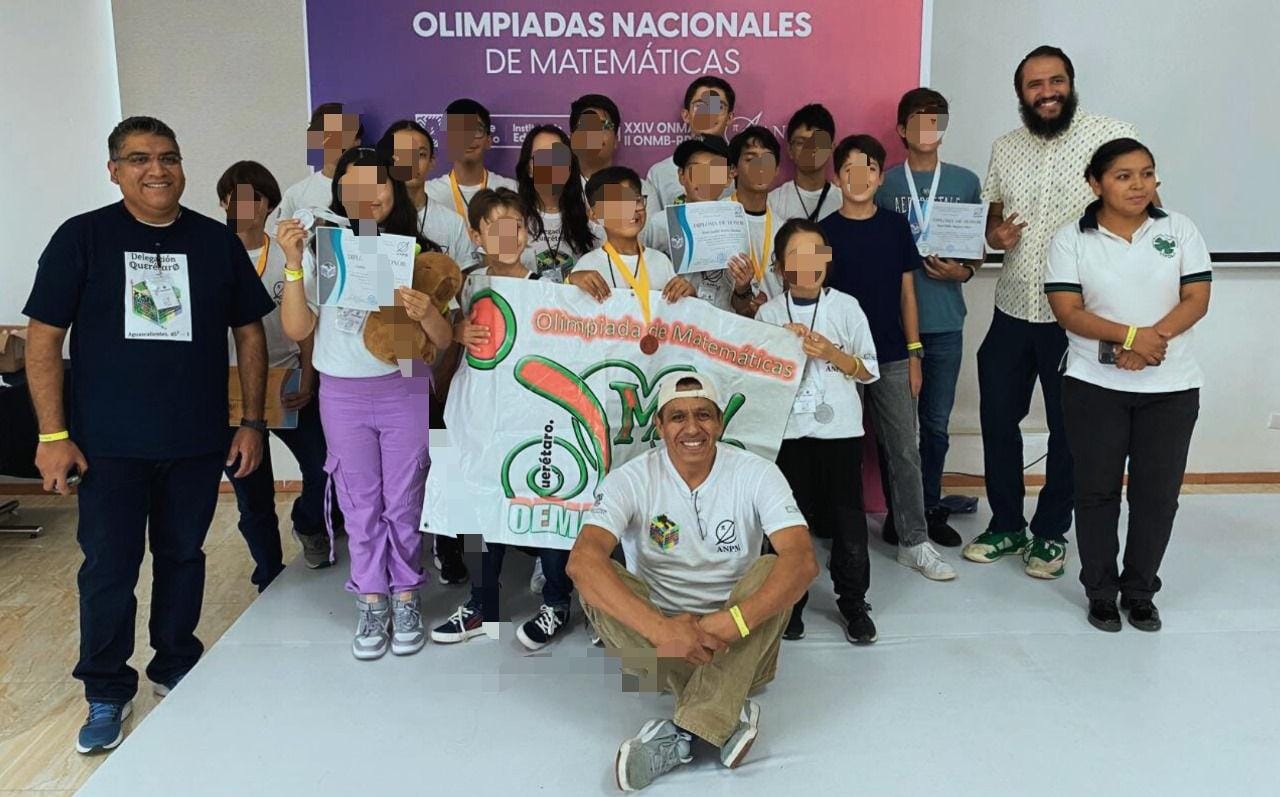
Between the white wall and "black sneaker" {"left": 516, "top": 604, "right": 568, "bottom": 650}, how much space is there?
327cm

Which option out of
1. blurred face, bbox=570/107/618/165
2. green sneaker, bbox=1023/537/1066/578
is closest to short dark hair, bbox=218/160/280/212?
blurred face, bbox=570/107/618/165

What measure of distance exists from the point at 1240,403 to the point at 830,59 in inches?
110

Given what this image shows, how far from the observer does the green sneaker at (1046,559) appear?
3.58m

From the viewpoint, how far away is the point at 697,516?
2613 mm

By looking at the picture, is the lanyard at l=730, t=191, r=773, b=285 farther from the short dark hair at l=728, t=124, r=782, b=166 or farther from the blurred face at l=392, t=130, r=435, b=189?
the blurred face at l=392, t=130, r=435, b=189

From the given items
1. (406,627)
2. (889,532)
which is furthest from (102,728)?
(889,532)

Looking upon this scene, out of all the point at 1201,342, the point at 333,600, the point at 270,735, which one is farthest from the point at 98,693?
the point at 1201,342

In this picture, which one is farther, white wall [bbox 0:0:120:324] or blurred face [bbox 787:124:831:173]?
white wall [bbox 0:0:120:324]

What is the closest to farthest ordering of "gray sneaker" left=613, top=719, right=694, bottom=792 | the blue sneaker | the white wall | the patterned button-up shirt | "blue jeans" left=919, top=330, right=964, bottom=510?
"gray sneaker" left=613, top=719, right=694, bottom=792, the blue sneaker, the patterned button-up shirt, "blue jeans" left=919, top=330, right=964, bottom=510, the white wall

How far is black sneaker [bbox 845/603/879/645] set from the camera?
10.0 feet

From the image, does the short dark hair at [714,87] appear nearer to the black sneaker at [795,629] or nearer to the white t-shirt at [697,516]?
the white t-shirt at [697,516]

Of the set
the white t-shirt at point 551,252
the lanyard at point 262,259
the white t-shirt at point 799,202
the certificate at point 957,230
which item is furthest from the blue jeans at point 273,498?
the certificate at point 957,230

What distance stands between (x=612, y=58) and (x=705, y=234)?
1.42 m

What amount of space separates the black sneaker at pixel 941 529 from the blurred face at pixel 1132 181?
1.51 m
